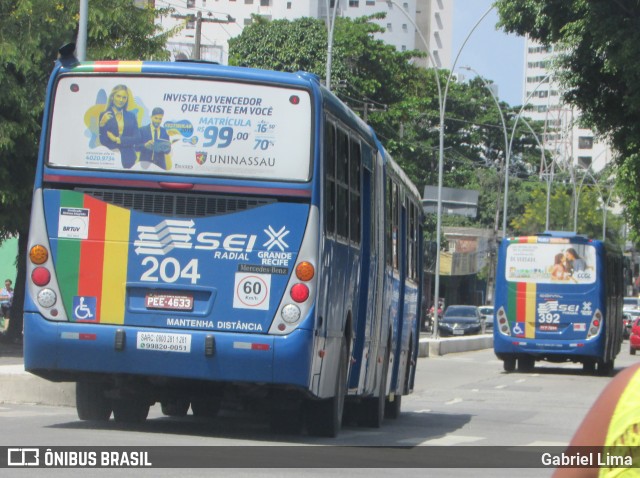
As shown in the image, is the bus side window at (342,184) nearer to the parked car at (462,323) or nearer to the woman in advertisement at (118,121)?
the woman in advertisement at (118,121)

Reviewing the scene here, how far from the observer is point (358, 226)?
12.8 metres

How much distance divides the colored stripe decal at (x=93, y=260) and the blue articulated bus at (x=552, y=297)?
66.5ft

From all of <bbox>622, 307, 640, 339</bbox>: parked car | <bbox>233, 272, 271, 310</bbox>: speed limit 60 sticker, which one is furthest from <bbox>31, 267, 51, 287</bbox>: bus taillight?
<bbox>622, 307, 640, 339</bbox>: parked car

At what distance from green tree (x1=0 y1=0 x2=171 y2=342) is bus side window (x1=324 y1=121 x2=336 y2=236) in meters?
13.8

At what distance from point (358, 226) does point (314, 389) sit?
2404mm

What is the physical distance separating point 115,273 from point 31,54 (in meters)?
15.3

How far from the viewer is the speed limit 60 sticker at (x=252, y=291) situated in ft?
35.2

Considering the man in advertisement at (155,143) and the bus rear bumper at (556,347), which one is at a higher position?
the man in advertisement at (155,143)

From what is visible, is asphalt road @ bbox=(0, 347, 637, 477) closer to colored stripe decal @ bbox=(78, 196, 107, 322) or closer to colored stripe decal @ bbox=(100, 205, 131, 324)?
colored stripe decal @ bbox=(100, 205, 131, 324)

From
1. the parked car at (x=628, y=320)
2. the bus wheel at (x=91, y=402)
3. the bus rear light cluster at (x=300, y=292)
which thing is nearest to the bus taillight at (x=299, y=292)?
the bus rear light cluster at (x=300, y=292)

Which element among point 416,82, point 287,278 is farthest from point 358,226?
point 416,82

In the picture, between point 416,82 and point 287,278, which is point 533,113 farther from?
point 287,278

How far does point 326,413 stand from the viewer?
11.9 m

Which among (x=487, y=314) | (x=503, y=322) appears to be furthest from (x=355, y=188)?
(x=487, y=314)
